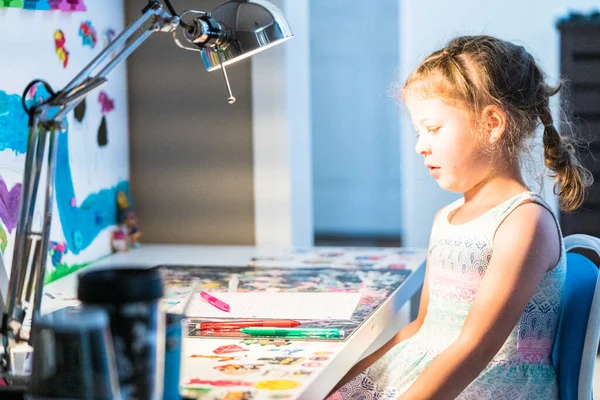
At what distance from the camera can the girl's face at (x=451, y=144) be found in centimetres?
141

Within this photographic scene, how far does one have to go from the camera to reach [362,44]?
4.59 m

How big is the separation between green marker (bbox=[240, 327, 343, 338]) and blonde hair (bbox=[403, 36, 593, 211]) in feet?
1.36

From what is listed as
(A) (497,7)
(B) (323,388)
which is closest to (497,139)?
(B) (323,388)

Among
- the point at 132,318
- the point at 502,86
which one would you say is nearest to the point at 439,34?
the point at 502,86

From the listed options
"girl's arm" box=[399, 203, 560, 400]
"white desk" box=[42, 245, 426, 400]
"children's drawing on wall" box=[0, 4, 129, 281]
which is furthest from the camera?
"children's drawing on wall" box=[0, 4, 129, 281]

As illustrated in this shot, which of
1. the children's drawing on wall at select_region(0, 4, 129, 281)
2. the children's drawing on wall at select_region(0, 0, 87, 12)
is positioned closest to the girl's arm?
the children's drawing on wall at select_region(0, 4, 129, 281)

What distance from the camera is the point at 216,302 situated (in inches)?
57.3

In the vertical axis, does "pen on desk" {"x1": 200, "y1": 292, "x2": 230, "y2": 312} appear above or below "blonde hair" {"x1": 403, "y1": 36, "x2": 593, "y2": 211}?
below

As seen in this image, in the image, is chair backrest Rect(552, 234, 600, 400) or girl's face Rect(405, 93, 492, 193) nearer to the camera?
chair backrest Rect(552, 234, 600, 400)

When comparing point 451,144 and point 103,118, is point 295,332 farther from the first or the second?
point 103,118

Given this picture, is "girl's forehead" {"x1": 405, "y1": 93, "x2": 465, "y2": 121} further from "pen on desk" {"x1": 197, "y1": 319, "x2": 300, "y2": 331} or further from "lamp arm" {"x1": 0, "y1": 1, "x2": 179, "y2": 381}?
"lamp arm" {"x1": 0, "y1": 1, "x2": 179, "y2": 381}

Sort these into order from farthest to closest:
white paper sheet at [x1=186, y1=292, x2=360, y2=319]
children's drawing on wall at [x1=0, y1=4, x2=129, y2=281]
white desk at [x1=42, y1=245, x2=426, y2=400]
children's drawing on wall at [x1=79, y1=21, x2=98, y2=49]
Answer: children's drawing on wall at [x1=79, y1=21, x2=98, y2=49], children's drawing on wall at [x1=0, y1=4, x2=129, y2=281], white paper sheet at [x1=186, y1=292, x2=360, y2=319], white desk at [x1=42, y1=245, x2=426, y2=400]

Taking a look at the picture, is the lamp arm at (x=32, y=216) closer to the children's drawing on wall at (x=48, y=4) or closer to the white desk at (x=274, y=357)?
the white desk at (x=274, y=357)

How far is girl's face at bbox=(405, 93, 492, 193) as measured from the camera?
4.64ft
